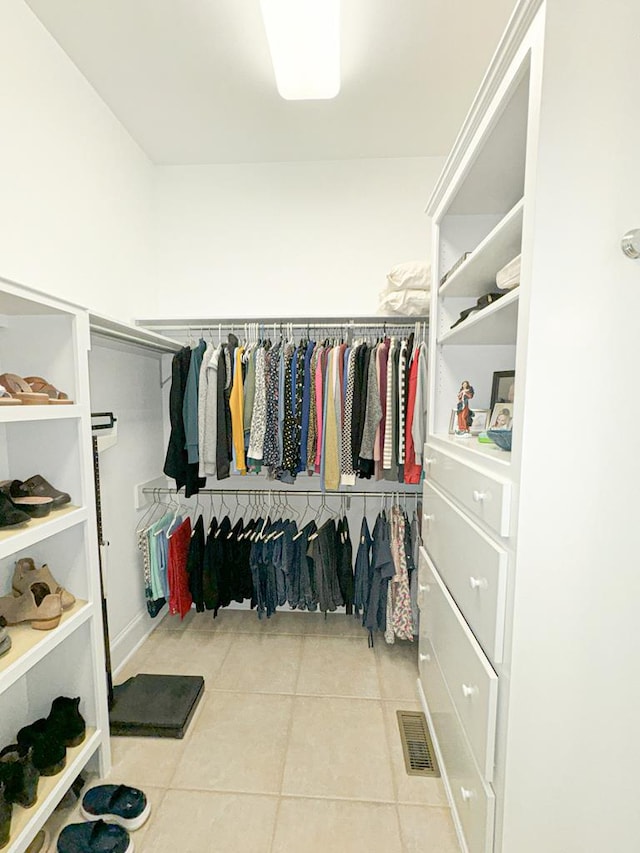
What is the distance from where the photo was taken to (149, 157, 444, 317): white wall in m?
2.58

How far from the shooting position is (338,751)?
68.1 inches

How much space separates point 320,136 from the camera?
2.33 metres

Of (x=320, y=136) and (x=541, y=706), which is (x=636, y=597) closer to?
(x=541, y=706)

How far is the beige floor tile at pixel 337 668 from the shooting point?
2086 mm

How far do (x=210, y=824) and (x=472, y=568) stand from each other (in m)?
1.27

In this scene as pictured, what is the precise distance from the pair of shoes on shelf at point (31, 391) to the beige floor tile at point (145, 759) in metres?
1.45

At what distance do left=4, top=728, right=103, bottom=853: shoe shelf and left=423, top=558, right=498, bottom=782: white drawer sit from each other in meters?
1.29

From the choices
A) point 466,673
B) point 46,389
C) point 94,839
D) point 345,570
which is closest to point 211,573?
point 345,570

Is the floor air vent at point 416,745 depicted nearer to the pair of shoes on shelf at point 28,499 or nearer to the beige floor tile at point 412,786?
the beige floor tile at point 412,786

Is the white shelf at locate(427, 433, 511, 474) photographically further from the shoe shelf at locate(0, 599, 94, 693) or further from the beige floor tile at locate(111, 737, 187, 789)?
the beige floor tile at locate(111, 737, 187, 789)

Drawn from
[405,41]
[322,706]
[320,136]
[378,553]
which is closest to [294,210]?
[320,136]

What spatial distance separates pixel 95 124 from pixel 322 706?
3.00m

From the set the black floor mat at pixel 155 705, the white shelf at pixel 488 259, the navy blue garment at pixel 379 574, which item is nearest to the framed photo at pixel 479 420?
the white shelf at pixel 488 259

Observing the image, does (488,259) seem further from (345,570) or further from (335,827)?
(335,827)
